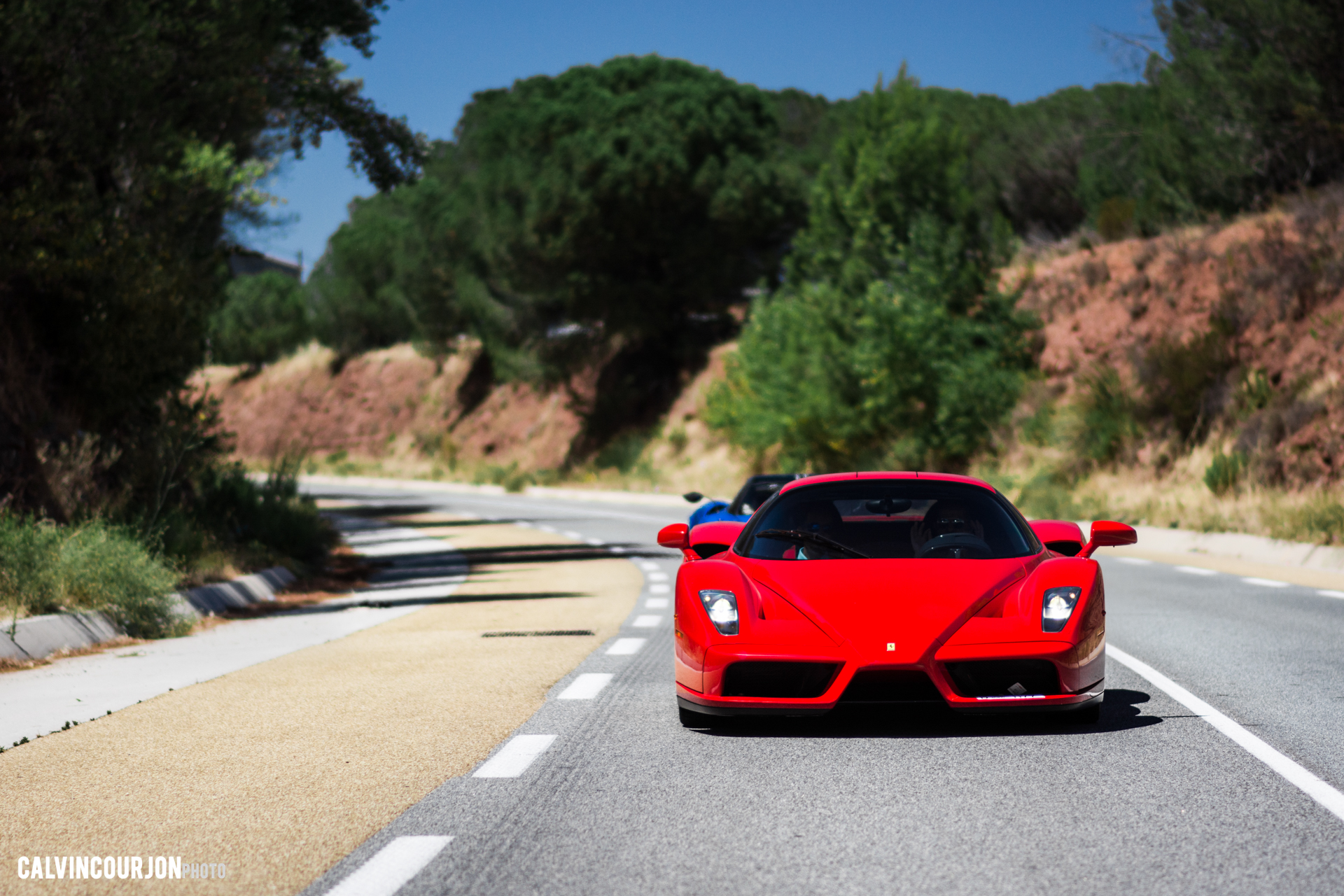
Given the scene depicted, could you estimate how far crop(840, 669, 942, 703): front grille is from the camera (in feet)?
21.8

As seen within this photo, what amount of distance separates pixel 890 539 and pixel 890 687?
6.35ft

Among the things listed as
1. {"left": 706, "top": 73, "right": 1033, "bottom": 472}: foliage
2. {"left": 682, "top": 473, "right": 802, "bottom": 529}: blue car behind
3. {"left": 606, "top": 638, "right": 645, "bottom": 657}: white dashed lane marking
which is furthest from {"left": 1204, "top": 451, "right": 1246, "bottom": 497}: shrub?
{"left": 606, "top": 638, "right": 645, "bottom": 657}: white dashed lane marking

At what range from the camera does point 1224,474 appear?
26.4 meters

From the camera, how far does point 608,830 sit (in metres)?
5.45

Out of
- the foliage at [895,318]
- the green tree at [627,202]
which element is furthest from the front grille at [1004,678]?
the green tree at [627,202]

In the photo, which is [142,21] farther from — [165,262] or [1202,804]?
[1202,804]

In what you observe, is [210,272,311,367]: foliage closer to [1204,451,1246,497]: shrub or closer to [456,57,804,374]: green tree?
[456,57,804,374]: green tree

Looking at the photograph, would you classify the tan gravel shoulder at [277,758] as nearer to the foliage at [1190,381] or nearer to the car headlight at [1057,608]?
the car headlight at [1057,608]

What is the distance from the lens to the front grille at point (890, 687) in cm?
664

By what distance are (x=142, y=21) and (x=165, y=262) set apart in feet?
8.01

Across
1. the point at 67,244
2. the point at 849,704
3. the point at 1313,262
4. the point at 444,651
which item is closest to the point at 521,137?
the point at 1313,262

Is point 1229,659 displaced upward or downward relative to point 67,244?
downward

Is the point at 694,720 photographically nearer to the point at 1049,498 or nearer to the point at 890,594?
the point at 890,594

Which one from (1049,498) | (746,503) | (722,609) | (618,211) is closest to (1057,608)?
(722,609)
